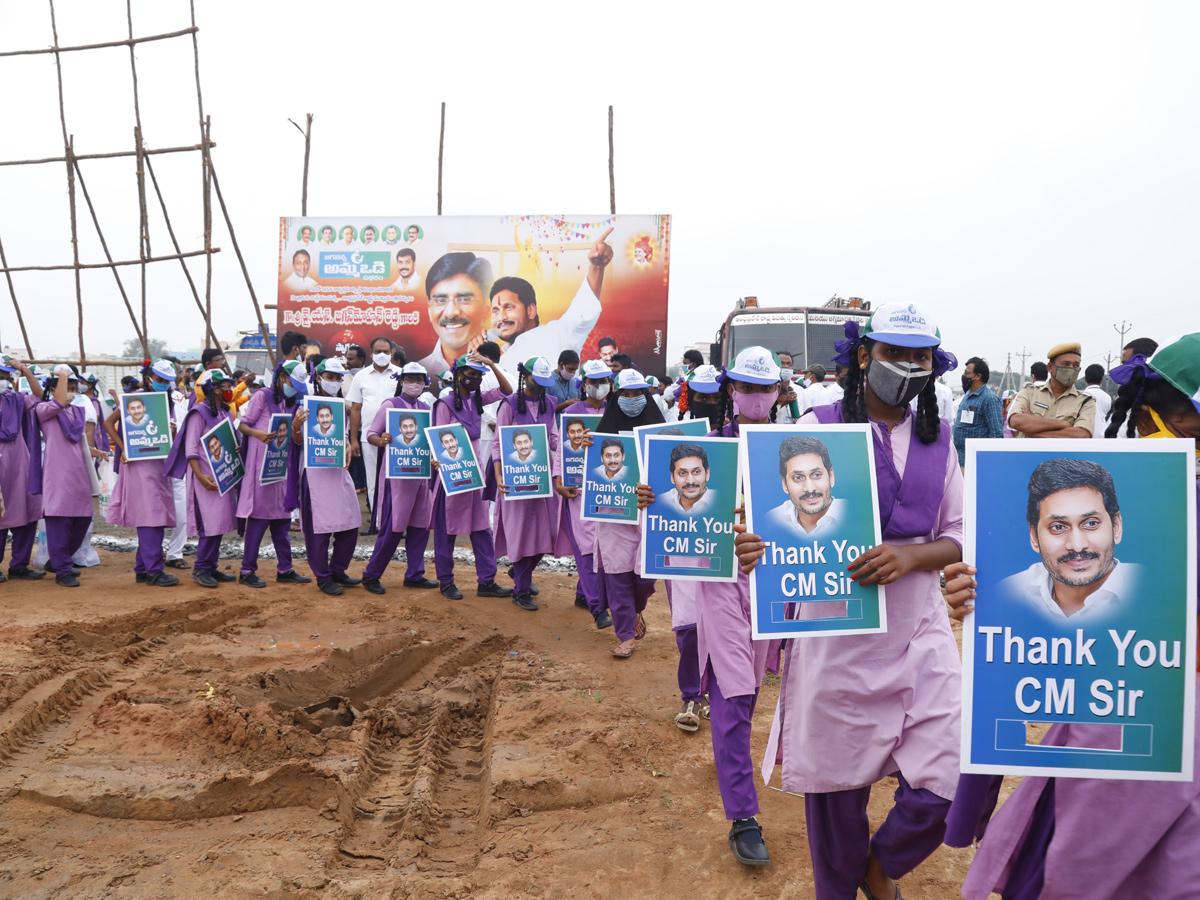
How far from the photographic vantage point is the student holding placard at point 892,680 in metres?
2.49

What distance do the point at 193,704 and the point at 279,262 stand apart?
1333 centimetres

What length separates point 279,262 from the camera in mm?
16188

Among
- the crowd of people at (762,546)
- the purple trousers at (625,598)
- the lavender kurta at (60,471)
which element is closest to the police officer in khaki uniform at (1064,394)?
the crowd of people at (762,546)

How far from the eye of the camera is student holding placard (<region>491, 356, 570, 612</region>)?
710 centimetres

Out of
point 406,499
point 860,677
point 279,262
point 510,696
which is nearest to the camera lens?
point 860,677

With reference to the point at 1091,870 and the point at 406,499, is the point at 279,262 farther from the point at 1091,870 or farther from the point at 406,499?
the point at 1091,870

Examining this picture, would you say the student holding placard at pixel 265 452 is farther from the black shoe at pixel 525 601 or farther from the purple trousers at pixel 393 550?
the black shoe at pixel 525 601

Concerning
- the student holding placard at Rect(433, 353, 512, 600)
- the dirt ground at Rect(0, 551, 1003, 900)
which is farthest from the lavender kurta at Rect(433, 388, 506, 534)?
the dirt ground at Rect(0, 551, 1003, 900)

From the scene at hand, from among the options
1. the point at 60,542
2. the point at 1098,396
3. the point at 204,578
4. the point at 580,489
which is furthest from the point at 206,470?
the point at 1098,396

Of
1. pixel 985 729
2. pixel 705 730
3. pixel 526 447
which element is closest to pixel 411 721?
pixel 705 730

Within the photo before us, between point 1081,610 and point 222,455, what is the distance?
7353 mm

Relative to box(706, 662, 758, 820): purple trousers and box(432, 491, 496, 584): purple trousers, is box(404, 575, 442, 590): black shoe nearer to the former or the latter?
box(432, 491, 496, 584): purple trousers

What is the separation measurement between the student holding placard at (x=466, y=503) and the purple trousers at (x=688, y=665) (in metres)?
3.42

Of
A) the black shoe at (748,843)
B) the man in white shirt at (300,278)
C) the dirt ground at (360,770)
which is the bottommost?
the dirt ground at (360,770)
